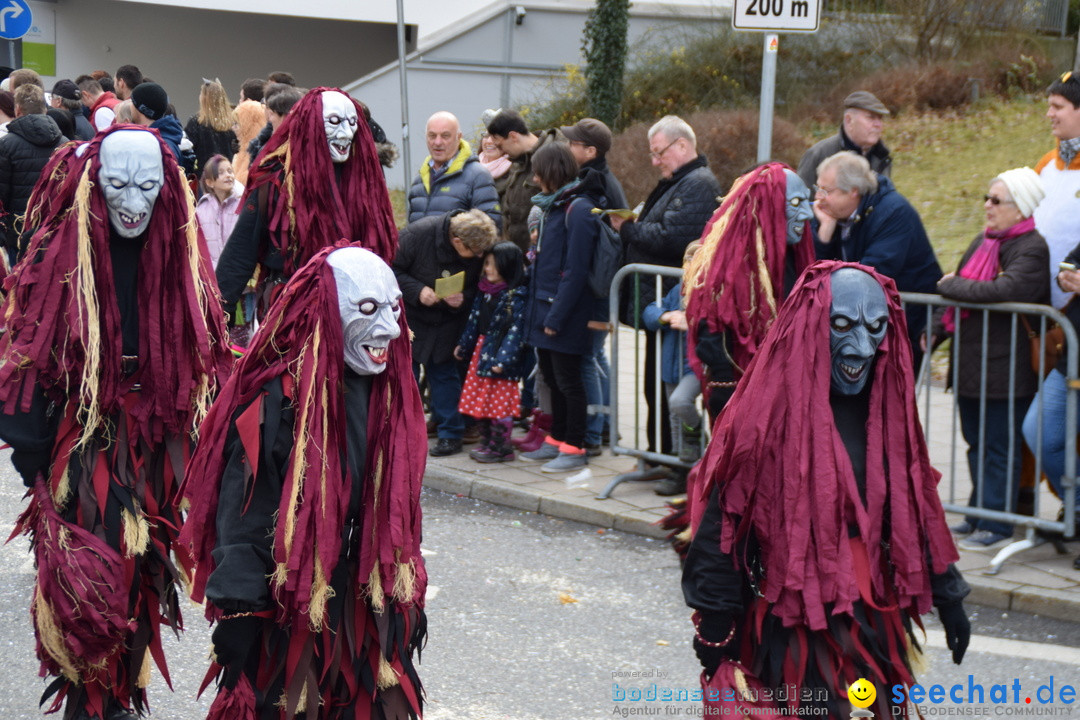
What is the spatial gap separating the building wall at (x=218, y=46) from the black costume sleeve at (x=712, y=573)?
76.0 ft

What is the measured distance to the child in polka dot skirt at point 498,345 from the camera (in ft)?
25.2

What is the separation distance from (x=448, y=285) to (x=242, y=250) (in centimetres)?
171

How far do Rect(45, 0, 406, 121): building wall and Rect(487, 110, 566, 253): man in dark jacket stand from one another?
17.4 m

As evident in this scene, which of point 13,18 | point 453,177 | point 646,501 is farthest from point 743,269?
point 13,18

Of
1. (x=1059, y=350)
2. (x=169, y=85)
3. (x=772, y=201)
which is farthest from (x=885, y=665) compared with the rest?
(x=169, y=85)

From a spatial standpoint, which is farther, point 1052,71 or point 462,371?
point 1052,71

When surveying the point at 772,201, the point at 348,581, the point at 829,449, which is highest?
the point at 772,201

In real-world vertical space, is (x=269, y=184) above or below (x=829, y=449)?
above

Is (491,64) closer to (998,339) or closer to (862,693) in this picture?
(998,339)

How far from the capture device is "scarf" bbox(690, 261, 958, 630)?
311cm

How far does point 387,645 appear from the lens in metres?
3.34

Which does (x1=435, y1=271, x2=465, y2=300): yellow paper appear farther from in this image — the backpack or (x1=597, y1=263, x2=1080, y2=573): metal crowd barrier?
(x1=597, y1=263, x2=1080, y2=573): metal crowd barrier

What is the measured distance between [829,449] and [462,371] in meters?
5.16

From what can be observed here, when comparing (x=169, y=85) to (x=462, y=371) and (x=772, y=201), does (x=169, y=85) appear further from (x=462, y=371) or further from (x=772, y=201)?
(x=772, y=201)
